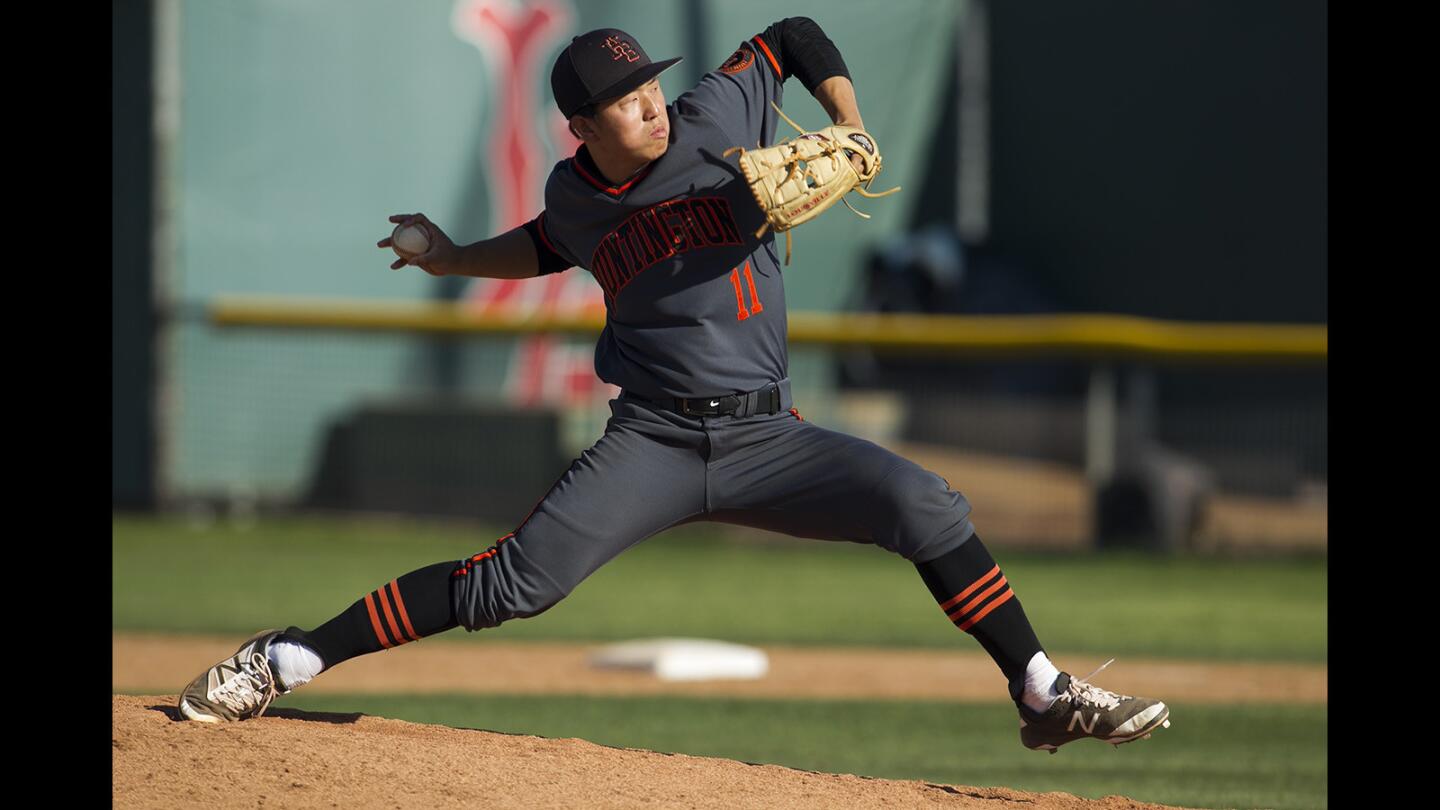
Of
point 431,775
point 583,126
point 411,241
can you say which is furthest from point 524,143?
point 431,775

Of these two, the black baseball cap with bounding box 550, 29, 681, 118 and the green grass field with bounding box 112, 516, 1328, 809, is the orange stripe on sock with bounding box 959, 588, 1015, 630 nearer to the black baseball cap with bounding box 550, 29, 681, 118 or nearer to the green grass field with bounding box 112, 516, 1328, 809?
the green grass field with bounding box 112, 516, 1328, 809

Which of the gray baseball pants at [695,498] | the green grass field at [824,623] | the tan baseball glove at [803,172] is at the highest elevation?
the tan baseball glove at [803,172]

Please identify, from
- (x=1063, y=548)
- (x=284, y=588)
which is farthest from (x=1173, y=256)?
(x=284, y=588)

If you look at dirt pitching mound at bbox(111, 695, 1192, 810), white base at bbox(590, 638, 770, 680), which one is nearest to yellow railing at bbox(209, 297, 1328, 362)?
white base at bbox(590, 638, 770, 680)

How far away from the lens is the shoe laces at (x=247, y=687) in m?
3.93

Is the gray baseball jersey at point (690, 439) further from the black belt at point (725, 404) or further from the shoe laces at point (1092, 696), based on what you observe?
the shoe laces at point (1092, 696)

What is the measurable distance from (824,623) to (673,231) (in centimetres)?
556

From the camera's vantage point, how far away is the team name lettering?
393 centimetres

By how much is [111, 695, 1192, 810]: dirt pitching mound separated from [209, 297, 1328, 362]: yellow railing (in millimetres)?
8187

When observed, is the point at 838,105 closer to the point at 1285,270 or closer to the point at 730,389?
the point at 730,389

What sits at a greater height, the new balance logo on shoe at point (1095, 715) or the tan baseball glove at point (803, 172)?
the tan baseball glove at point (803, 172)

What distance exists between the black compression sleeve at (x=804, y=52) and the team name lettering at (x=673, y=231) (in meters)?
0.46

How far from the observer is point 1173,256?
1534 cm

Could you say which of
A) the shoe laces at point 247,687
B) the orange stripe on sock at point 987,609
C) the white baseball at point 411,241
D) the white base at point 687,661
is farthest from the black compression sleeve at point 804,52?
the white base at point 687,661
